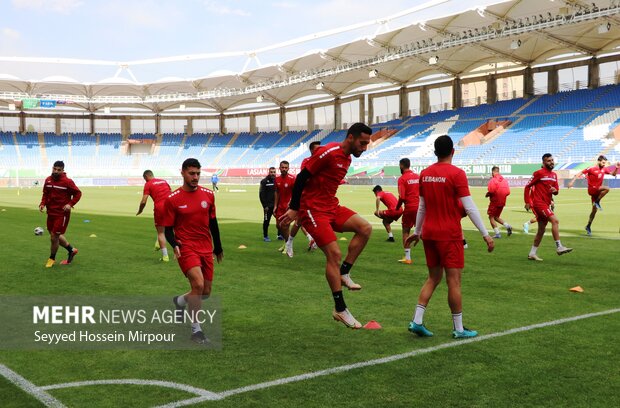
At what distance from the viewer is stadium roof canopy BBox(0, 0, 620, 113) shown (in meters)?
46.7

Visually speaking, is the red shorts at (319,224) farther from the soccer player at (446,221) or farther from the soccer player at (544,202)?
the soccer player at (544,202)

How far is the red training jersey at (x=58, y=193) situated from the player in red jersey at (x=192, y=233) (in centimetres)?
571

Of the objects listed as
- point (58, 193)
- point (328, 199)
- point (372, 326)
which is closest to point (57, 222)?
point (58, 193)

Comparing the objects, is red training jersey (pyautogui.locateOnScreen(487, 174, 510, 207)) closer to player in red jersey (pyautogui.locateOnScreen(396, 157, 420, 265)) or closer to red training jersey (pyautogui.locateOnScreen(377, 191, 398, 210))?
red training jersey (pyautogui.locateOnScreen(377, 191, 398, 210))

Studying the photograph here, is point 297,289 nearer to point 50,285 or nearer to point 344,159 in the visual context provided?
point 344,159

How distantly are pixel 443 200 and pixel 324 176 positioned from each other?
1300mm

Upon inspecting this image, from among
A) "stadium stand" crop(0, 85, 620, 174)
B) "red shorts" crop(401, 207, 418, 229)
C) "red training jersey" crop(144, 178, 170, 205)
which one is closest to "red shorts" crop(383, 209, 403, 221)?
"red shorts" crop(401, 207, 418, 229)

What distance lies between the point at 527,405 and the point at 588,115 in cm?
5198

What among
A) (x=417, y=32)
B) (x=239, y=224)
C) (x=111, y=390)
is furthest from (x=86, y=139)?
(x=111, y=390)

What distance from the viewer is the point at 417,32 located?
53750mm

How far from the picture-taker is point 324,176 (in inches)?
265

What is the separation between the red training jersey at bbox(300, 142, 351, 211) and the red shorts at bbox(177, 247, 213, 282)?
118 centimetres

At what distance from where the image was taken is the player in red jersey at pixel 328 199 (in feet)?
21.6

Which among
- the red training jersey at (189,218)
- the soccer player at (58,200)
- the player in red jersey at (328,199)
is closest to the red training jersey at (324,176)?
the player in red jersey at (328,199)
